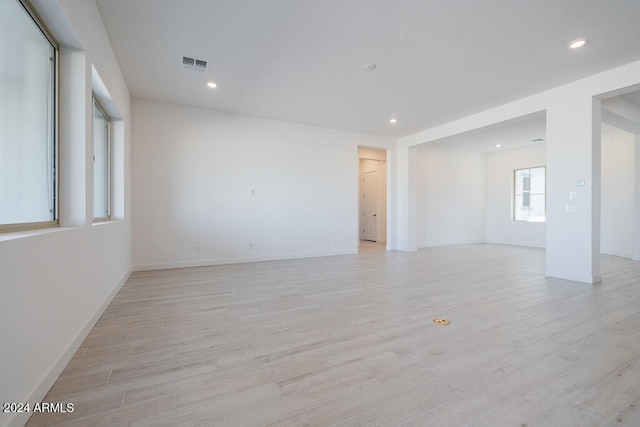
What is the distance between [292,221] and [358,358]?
4.29 meters

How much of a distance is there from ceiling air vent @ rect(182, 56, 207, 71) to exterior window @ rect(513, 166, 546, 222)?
8.82 metres

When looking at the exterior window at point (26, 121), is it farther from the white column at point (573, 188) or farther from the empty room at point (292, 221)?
the white column at point (573, 188)

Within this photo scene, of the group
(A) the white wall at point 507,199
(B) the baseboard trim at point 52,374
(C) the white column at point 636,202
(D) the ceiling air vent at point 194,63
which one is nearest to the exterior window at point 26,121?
(B) the baseboard trim at point 52,374

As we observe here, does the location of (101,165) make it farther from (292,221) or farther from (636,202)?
(636,202)

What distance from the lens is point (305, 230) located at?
621 centimetres

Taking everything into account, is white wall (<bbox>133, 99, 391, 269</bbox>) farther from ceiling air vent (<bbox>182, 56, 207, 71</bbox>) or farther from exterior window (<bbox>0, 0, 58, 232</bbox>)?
exterior window (<bbox>0, 0, 58, 232</bbox>)

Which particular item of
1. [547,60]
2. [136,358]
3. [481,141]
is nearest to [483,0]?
[547,60]

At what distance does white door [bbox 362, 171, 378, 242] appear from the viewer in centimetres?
945

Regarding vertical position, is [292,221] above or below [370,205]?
below

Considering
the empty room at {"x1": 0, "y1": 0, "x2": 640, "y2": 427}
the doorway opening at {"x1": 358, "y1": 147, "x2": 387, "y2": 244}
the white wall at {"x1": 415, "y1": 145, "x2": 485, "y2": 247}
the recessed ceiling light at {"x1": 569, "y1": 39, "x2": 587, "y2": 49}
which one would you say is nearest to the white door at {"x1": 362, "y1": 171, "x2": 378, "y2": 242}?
the doorway opening at {"x1": 358, "y1": 147, "x2": 387, "y2": 244}

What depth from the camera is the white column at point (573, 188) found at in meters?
3.91

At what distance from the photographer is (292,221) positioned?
19.9 feet

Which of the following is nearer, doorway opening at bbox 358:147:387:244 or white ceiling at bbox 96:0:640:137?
white ceiling at bbox 96:0:640:137

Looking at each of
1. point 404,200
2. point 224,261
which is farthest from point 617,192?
point 224,261
